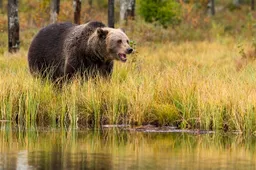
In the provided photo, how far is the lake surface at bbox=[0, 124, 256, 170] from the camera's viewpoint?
9477mm

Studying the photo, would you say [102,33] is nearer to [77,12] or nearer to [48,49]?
[48,49]

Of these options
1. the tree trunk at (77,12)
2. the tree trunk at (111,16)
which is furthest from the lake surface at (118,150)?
the tree trunk at (77,12)

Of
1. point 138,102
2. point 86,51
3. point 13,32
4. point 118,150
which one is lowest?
point 118,150

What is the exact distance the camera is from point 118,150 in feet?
34.9

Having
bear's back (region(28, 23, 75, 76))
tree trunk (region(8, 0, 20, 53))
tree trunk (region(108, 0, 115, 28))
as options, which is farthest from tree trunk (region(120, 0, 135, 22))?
bear's back (region(28, 23, 75, 76))

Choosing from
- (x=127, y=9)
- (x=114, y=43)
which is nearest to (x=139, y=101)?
(x=114, y=43)

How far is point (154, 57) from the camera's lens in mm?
23203

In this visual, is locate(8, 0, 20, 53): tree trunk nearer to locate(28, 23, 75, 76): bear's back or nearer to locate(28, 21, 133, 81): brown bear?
locate(28, 23, 75, 76): bear's back

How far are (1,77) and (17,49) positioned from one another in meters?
10.0

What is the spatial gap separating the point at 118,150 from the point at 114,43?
4497 millimetres

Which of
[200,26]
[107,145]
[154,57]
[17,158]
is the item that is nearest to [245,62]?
[154,57]

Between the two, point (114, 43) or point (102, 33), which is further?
point (102, 33)

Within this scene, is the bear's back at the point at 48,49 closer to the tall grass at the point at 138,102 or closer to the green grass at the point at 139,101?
the green grass at the point at 139,101

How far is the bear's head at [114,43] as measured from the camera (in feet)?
48.3
